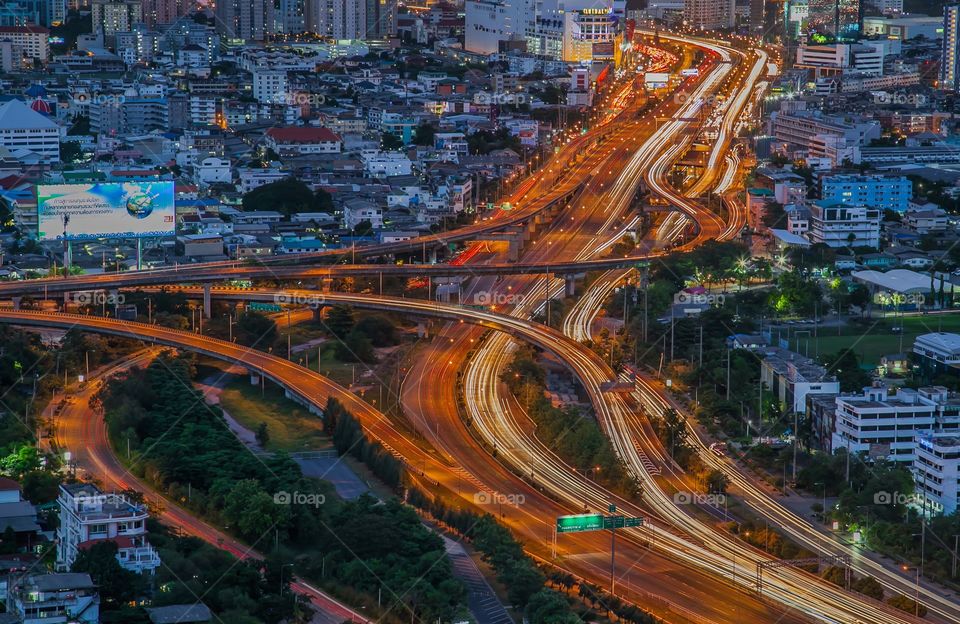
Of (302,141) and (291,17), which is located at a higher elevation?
(291,17)

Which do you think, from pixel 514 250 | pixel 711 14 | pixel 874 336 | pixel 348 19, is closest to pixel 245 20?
pixel 348 19

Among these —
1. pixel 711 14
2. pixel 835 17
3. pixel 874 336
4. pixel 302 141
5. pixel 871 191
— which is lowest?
pixel 874 336

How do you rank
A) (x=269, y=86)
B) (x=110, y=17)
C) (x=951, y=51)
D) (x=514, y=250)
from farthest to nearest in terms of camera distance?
(x=110, y=17), (x=951, y=51), (x=269, y=86), (x=514, y=250)

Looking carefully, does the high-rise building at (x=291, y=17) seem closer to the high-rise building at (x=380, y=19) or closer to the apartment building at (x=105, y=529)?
the high-rise building at (x=380, y=19)

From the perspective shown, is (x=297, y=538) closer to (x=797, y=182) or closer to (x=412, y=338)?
(x=412, y=338)

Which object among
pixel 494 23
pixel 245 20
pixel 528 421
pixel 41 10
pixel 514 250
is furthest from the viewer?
pixel 41 10

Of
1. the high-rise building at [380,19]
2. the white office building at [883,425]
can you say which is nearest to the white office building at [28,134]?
the high-rise building at [380,19]

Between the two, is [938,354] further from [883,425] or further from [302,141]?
[302,141]
